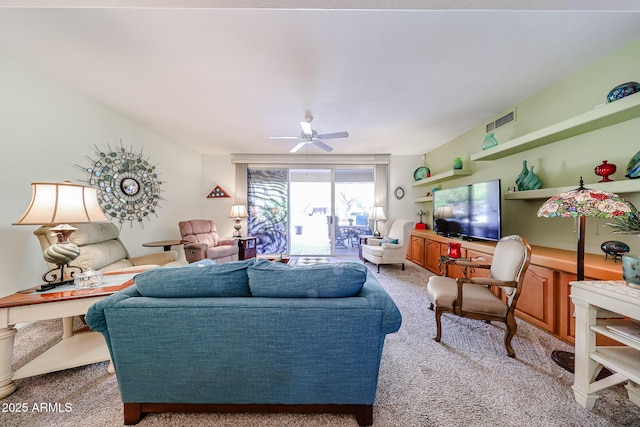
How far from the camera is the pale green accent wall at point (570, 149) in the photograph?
180 centimetres

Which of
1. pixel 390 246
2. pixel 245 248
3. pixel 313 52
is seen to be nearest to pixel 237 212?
pixel 245 248

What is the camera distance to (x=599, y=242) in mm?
1985

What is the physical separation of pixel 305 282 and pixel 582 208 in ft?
5.82

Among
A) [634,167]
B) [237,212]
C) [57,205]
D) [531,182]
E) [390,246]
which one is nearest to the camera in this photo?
[57,205]

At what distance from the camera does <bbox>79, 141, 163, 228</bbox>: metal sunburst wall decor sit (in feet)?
9.35

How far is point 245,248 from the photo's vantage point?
14.3ft

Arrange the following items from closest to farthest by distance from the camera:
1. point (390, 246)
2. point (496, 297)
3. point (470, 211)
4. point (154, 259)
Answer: point (496, 297)
point (154, 259)
point (470, 211)
point (390, 246)

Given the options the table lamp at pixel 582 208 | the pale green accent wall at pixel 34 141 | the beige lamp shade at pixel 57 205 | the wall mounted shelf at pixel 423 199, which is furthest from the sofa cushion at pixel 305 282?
the wall mounted shelf at pixel 423 199

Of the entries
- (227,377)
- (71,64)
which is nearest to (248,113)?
(71,64)

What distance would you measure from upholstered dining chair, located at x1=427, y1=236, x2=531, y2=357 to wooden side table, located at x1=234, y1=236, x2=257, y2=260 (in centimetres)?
348

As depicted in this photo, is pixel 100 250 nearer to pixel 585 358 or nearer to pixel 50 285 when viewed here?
pixel 50 285

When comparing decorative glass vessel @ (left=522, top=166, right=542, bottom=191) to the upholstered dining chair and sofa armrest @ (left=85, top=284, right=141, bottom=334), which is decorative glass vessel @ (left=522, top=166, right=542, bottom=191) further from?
sofa armrest @ (left=85, top=284, right=141, bottom=334)

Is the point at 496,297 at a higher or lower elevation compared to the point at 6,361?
higher

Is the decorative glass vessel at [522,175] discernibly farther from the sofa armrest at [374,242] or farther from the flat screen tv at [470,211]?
the sofa armrest at [374,242]
